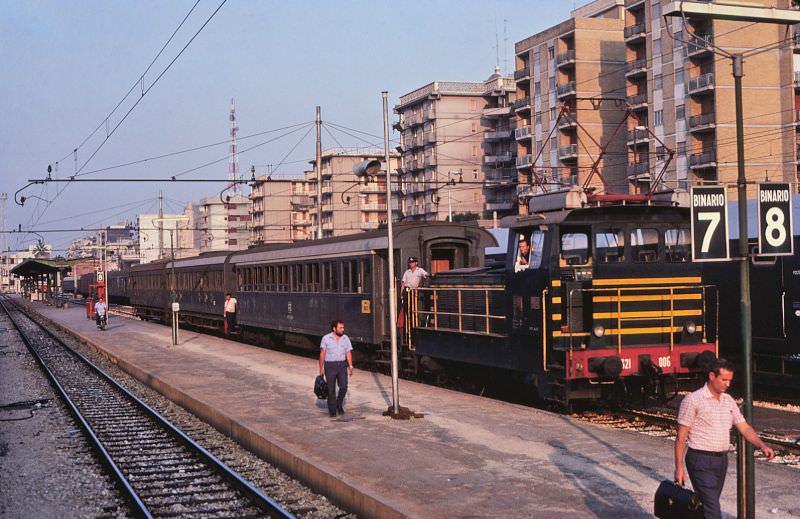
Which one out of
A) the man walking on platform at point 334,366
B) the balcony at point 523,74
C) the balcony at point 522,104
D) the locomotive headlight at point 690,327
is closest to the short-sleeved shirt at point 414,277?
the man walking on platform at point 334,366

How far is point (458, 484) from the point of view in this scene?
10.7 metres

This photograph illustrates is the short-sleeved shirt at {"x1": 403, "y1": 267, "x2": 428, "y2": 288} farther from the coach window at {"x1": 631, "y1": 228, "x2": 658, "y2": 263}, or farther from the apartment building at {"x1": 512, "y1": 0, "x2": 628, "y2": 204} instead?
the apartment building at {"x1": 512, "y1": 0, "x2": 628, "y2": 204}

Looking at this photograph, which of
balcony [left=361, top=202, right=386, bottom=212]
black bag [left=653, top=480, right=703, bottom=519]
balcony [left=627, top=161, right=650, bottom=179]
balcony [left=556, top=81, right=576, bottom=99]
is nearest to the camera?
black bag [left=653, top=480, right=703, bottom=519]

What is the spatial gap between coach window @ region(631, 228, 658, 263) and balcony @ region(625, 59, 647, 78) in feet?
164

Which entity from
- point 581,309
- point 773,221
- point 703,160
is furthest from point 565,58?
point 773,221

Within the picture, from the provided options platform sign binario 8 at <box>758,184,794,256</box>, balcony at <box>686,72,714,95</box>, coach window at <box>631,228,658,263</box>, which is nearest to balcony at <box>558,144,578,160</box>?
balcony at <box>686,72,714,95</box>

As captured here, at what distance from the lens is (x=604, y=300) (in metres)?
15.2

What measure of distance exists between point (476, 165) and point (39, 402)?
76871mm

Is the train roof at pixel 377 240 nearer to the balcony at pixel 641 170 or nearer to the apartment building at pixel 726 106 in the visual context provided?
the apartment building at pixel 726 106

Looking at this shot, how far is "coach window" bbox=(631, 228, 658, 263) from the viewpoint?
15664 mm

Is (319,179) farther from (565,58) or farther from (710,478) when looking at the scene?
(565,58)

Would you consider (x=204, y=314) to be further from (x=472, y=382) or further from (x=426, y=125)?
(x=426, y=125)

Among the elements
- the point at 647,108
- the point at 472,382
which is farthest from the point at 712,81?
the point at 472,382

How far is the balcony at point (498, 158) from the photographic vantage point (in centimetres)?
9006
